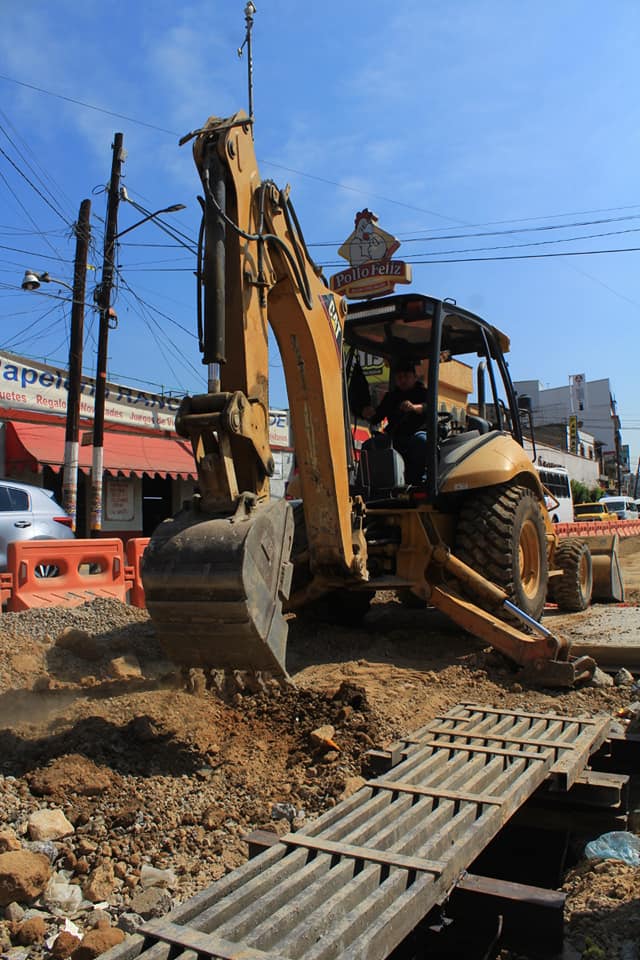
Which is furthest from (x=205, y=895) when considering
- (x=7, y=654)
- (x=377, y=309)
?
(x=377, y=309)

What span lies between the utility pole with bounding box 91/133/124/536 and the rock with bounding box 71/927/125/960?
46.9 feet

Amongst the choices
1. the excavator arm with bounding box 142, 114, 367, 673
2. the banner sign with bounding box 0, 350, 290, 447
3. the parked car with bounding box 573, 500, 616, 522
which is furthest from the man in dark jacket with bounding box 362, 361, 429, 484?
the parked car with bounding box 573, 500, 616, 522

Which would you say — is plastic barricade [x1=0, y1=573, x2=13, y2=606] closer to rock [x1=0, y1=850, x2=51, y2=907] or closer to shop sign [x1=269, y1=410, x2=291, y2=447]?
rock [x1=0, y1=850, x2=51, y2=907]

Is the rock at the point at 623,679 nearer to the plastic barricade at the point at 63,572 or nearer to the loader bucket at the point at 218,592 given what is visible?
the loader bucket at the point at 218,592

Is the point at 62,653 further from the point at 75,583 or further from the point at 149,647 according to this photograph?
the point at 75,583

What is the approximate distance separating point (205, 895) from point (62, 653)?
432 centimetres

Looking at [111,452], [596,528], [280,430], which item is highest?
[280,430]

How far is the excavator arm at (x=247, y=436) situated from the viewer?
149 inches

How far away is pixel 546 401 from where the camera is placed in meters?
81.5

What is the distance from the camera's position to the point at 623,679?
609 cm

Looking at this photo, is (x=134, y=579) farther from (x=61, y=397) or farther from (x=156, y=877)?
(x=61, y=397)

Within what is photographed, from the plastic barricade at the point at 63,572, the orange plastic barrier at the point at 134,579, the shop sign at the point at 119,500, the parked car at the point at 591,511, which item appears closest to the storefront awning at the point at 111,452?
the shop sign at the point at 119,500

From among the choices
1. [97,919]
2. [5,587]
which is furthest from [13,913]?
[5,587]

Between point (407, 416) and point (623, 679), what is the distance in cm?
275
